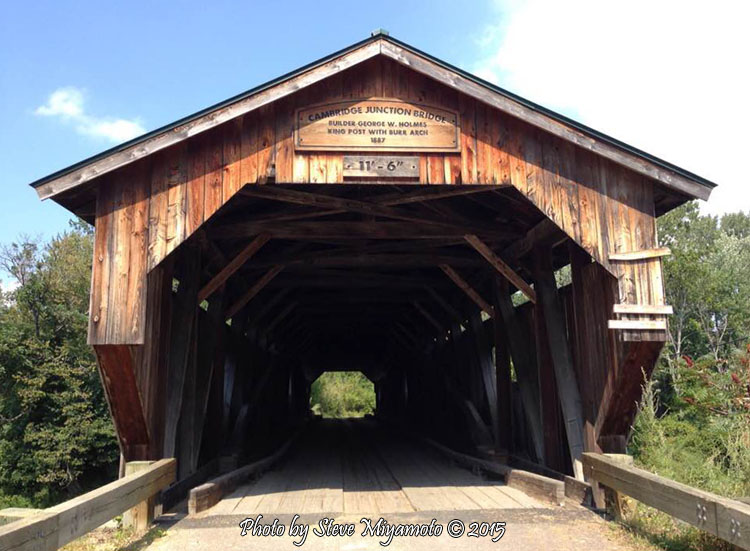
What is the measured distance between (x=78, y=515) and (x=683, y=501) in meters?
3.78

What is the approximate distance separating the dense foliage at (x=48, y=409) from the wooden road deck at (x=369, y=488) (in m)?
12.9

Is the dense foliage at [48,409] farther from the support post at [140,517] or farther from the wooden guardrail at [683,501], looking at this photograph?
the wooden guardrail at [683,501]

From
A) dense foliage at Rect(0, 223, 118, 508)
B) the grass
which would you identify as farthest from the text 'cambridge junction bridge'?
dense foliage at Rect(0, 223, 118, 508)

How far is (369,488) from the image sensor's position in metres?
8.30

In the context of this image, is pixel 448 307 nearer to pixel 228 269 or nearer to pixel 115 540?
pixel 228 269

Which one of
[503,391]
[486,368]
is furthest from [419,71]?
[486,368]

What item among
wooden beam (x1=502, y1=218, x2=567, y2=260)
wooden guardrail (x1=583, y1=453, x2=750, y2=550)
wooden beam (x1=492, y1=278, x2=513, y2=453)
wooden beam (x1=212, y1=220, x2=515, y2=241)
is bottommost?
wooden guardrail (x1=583, y1=453, x2=750, y2=550)

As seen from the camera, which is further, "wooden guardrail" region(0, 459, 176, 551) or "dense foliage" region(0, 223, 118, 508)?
"dense foliage" region(0, 223, 118, 508)

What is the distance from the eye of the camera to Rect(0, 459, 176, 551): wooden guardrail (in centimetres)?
353

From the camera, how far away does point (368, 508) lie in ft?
22.0

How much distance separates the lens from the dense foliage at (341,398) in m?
46.4

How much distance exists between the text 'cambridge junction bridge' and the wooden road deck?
66 mm

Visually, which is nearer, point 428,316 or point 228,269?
point 228,269

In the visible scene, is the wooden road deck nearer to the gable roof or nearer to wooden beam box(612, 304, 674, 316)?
wooden beam box(612, 304, 674, 316)
